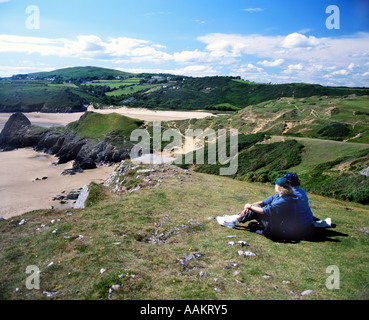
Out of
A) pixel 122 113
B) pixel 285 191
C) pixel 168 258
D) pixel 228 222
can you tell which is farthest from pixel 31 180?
pixel 122 113

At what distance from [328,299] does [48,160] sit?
69560 millimetres

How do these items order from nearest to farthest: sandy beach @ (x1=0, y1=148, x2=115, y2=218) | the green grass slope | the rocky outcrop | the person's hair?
the green grass slope → the person's hair → sandy beach @ (x1=0, y1=148, x2=115, y2=218) → the rocky outcrop

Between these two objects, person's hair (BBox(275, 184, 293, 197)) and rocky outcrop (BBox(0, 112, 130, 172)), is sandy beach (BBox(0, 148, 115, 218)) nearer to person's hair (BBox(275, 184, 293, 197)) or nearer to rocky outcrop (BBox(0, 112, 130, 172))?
rocky outcrop (BBox(0, 112, 130, 172))

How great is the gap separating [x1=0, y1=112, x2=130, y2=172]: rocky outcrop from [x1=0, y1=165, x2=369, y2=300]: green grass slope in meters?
43.3

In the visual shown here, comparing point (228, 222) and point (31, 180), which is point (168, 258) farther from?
point (31, 180)

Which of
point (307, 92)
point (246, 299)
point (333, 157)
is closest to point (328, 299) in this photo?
point (246, 299)

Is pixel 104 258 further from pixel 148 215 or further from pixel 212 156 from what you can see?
pixel 212 156

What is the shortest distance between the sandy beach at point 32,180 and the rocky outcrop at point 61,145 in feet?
9.58

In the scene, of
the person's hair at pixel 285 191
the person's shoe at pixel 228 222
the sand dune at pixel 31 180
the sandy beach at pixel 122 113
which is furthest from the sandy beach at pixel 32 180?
the sandy beach at pixel 122 113

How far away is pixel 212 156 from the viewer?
53.4 metres

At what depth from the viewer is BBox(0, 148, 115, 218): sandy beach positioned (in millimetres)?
34688

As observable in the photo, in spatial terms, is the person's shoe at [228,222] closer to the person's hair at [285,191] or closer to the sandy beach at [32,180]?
the person's hair at [285,191]

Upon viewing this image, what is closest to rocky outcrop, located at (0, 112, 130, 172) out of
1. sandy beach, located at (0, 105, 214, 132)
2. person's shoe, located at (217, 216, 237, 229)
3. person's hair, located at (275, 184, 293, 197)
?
sandy beach, located at (0, 105, 214, 132)
